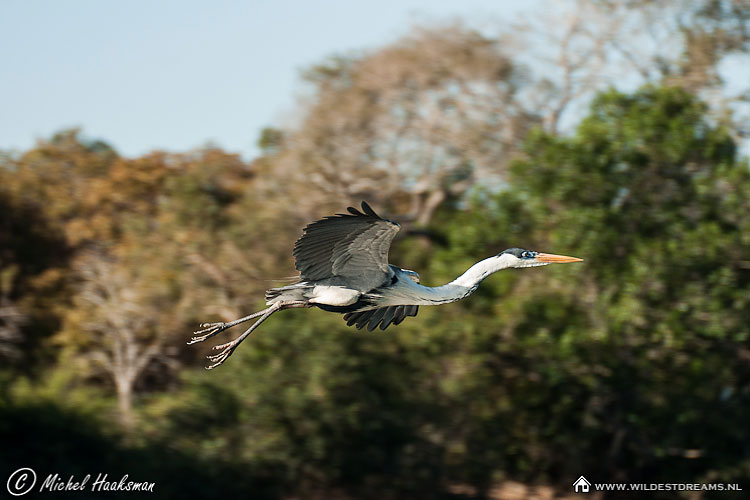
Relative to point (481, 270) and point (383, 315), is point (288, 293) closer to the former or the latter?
point (383, 315)

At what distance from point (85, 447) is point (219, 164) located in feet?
22.2

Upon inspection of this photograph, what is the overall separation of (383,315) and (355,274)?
1.01 meters

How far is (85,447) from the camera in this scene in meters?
18.4

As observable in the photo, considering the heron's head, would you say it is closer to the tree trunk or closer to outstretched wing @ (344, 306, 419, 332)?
outstretched wing @ (344, 306, 419, 332)

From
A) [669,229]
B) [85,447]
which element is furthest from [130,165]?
[669,229]

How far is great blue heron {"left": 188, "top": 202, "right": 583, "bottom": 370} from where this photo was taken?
7305mm

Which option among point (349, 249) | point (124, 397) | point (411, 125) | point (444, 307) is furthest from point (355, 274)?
point (124, 397)

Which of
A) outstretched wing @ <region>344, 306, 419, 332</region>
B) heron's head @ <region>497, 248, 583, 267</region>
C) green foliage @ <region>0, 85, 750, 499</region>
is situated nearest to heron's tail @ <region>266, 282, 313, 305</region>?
outstretched wing @ <region>344, 306, 419, 332</region>

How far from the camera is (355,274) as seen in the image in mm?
7867

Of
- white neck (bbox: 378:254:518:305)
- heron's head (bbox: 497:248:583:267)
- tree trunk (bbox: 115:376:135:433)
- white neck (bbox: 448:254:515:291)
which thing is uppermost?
tree trunk (bbox: 115:376:135:433)

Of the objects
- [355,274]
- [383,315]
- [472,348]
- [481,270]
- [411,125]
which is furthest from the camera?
[411,125]

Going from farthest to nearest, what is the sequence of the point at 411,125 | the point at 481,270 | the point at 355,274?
the point at 411,125 → the point at 481,270 → the point at 355,274

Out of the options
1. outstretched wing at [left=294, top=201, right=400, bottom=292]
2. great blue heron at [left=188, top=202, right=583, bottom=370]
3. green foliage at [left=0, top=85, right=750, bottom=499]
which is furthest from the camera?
green foliage at [left=0, top=85, right=750, bottom=499]

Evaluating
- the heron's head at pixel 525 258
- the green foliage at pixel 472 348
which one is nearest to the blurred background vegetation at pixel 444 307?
the green foliage at pixel 472 348
